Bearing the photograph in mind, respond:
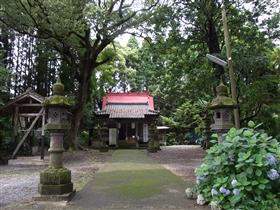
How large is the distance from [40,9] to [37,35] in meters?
2.99

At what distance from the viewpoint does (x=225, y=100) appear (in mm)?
7812

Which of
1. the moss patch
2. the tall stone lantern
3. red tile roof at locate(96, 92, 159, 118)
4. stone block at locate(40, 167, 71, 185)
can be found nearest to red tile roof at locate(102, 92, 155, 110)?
red tile roof at locate(96, 92, 159, 118)

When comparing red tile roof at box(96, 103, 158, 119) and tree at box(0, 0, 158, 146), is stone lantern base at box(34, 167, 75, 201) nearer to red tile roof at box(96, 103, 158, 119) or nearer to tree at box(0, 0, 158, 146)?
tree at box(0, 0, 158, 146)

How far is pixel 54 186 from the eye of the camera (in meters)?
7.34

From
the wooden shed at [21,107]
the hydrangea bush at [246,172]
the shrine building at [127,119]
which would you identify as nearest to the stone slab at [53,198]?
the hydrangea bush at [246,172]

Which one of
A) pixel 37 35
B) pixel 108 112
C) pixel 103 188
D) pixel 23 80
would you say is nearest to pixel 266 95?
pixel 103 188

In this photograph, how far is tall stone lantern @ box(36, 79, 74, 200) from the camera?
7309 mm

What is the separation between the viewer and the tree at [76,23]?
1938cm

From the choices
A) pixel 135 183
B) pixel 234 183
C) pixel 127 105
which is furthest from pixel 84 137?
pixel 234 183

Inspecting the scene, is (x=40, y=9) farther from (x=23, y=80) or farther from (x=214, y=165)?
(x=214, y=165)

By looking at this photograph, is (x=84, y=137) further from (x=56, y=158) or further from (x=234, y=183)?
(x=234, y=183)

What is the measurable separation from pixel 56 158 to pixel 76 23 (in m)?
13.5

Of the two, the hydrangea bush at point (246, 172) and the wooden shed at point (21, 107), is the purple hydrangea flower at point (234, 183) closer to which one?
the hydrangea bush at point (246, 172)

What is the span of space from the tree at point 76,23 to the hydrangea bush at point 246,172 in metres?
15.0
